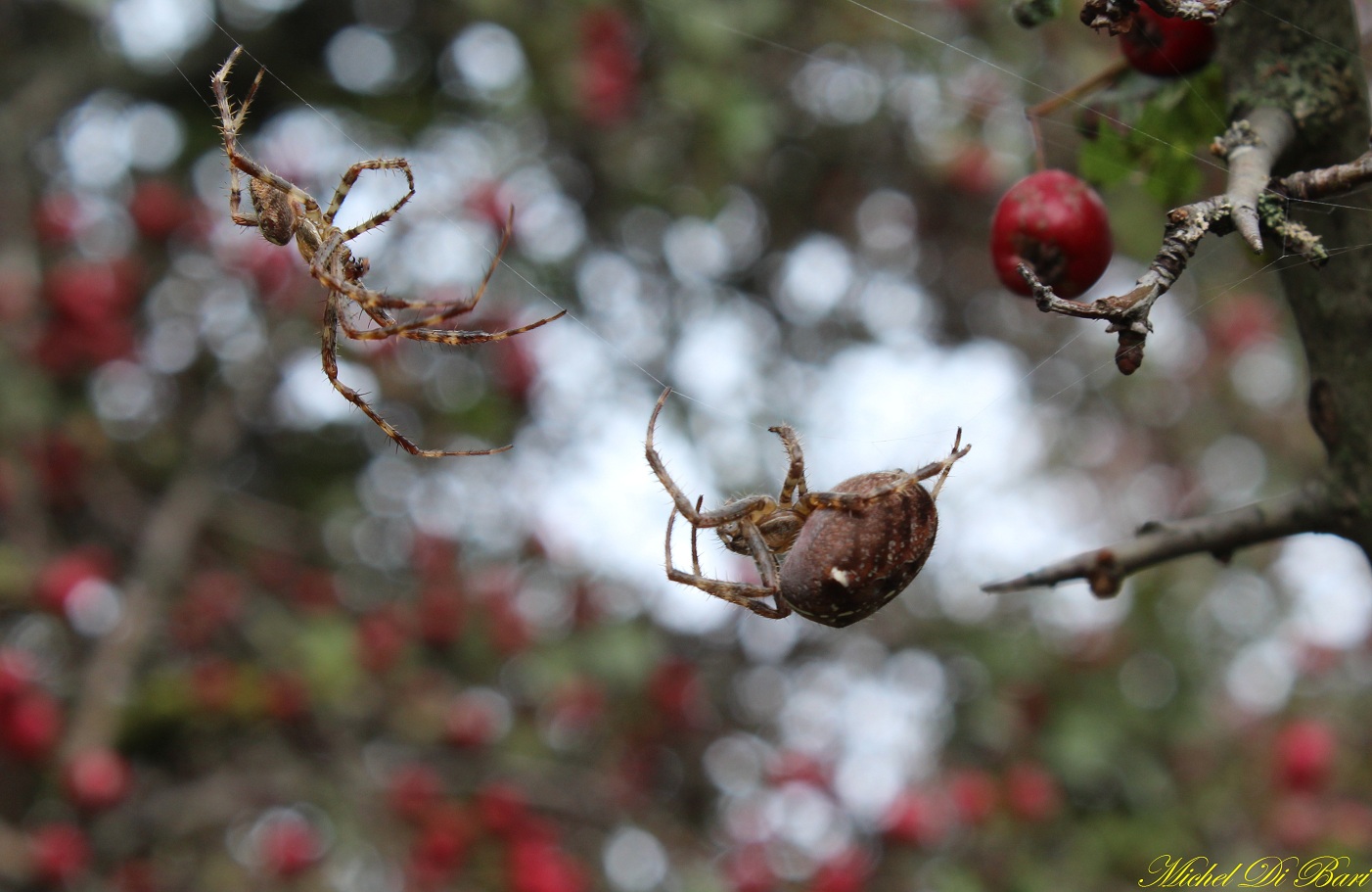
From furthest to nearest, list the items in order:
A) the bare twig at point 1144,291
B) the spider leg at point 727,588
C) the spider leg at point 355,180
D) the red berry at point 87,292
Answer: the red berry at point 87,292 < the spider leg at point 355,180 < the spider leg at point 727,588 < the bare twig at point 1144,291

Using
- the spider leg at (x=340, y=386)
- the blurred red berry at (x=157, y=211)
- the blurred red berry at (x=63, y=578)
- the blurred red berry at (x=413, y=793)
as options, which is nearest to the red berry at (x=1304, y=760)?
the blurred red berry at (x=413, y=793)

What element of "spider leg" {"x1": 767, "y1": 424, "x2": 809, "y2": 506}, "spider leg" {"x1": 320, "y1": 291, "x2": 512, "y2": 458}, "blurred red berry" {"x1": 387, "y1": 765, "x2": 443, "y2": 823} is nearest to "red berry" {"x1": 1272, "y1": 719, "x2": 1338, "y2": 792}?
"spider leg" {"x1": 767, "y1": 424, "x2": 809, "y2": 506}

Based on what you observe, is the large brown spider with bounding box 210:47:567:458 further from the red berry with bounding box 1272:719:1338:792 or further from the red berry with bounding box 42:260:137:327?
the red berry with bounding box 1272:719:1338:792

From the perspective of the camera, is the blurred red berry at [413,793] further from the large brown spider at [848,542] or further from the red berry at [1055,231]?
the red berry at [1055,231]

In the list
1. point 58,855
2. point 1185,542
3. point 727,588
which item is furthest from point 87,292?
point 1185,542

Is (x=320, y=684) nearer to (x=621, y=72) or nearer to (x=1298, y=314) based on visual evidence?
A: (x=621, y=72)

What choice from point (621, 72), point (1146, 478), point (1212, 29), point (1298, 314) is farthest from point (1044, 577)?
point (1146, 478)

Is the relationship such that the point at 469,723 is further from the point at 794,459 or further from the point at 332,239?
the point at 794,459
